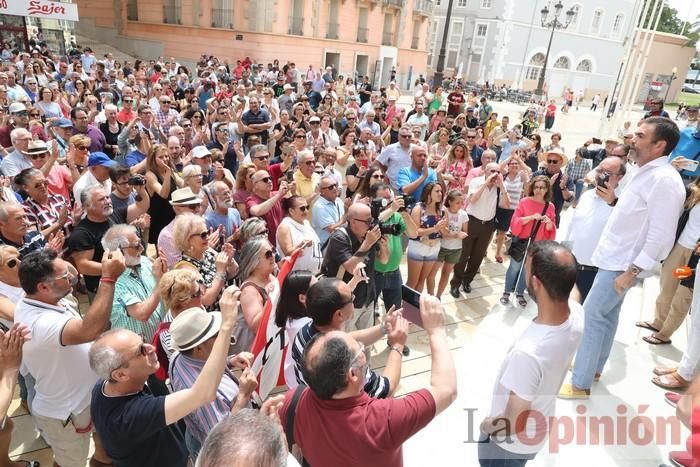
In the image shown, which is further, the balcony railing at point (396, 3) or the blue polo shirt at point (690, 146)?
the balcony railing at point (396, 3)

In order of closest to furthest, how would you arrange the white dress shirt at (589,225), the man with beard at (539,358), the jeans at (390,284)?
the man with beard at (539,358) < the white dress shirt at (589,225) < the jeans at (390,284)

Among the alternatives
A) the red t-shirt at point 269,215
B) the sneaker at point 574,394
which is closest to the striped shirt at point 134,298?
the red t-shirt at point 269,215

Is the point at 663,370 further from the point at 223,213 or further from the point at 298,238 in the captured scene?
the point at 223,213

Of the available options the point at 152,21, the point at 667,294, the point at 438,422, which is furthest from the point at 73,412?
the point at 152,21

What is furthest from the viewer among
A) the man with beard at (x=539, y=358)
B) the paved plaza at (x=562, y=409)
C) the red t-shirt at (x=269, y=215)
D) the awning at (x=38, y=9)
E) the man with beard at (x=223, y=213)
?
the awning at (x=38, y=9)

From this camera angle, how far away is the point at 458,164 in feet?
21.5

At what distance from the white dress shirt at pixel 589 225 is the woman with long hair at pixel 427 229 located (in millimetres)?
1263

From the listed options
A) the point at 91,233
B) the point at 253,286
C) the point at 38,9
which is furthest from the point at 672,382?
the point at 38,9

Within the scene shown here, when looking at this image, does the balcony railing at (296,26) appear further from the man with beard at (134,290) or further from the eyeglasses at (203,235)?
the man with beard at (134,290)

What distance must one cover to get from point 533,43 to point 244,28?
104 ft

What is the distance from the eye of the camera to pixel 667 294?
178 inches

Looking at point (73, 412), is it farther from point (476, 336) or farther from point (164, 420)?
point (476, 336)

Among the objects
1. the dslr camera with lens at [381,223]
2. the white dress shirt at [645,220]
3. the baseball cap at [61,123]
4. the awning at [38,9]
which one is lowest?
the dslr camera with lens at [381,223]

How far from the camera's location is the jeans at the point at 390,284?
402cm
